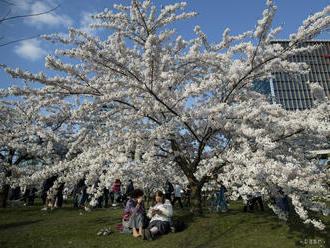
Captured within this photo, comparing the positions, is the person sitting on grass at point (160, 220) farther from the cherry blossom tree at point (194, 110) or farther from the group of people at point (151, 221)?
the cherry blossom tree at point (194, 110)

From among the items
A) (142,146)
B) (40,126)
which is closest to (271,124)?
(142,146)

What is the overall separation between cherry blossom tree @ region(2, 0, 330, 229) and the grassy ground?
67cm

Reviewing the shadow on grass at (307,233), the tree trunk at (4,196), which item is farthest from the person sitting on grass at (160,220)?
the tree trunk at (4,196)

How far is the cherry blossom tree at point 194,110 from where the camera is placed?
4.93 metres

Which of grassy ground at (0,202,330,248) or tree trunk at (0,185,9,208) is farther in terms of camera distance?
tree trunk at (0,185,9,208)

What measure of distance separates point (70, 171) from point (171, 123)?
345cm

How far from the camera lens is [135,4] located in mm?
7043

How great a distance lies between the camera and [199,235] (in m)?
5.81

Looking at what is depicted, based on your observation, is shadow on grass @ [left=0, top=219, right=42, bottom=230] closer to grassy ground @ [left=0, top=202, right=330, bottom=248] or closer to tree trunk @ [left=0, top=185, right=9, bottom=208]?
grassy ground @ [left=0, top=202, right=330, bottom=248]

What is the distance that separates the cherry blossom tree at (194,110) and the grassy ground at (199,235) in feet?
2.18

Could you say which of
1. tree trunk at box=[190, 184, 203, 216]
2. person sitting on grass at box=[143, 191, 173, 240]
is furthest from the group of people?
tree trunk at box=[190, 184, 203, 216]

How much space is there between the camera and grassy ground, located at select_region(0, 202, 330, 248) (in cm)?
529

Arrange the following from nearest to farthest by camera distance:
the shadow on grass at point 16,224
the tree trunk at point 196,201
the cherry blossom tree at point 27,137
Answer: the shadow on grass at point 16,224 → the tree trunk at point 196,201 → the cherry blossom tree at point 27,137

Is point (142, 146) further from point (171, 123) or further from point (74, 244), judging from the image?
point (74, 244)
